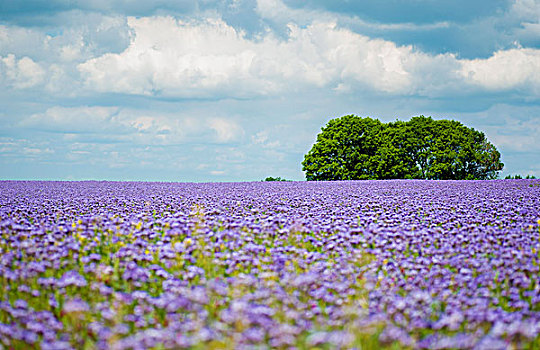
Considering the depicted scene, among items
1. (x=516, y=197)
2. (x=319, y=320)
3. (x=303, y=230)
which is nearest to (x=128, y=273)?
(x=319, y=320)

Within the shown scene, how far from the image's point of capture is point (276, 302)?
518 centimetres

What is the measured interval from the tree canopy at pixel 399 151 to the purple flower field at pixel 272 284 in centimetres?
3236

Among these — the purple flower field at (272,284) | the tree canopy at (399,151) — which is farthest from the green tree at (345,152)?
the purple flower field at (272,284)

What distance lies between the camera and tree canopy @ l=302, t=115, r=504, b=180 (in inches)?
1698

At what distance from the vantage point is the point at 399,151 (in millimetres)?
44438

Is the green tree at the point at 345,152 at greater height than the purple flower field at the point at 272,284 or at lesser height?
greater

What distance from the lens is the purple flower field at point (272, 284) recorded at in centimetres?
411

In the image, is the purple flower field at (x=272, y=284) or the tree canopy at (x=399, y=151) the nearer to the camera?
the purple flower field at (x=272, y=284)

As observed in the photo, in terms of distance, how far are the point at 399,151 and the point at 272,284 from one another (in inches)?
1610

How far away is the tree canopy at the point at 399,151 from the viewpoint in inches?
1698

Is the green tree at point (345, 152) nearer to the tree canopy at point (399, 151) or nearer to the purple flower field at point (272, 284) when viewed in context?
the tree canopy at point (399, 151)

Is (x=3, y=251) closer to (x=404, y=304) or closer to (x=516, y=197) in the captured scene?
(x=404, y=304)

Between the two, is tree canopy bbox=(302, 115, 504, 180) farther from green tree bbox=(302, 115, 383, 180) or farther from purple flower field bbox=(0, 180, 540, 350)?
purple flower field bbox=(0, 180, 540, 350)

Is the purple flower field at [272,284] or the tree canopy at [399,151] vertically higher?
the tree canopy at [399,151]
